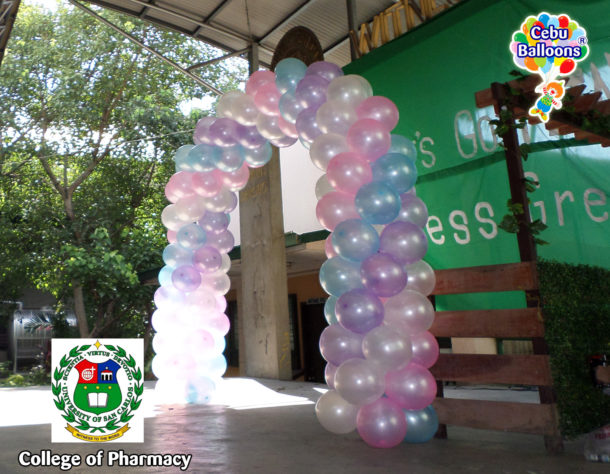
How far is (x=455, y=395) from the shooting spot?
671 centimetres

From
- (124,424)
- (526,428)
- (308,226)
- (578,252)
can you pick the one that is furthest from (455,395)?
(308,226)

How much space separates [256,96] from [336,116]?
1.48 meters

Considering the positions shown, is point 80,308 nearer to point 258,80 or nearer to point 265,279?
point 265,279

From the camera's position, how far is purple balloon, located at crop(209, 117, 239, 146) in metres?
6.15

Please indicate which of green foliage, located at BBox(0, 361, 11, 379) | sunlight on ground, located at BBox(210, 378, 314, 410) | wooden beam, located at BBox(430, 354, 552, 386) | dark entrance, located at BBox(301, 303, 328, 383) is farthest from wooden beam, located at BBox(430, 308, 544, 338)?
green foliage, located at BBox(0, 361, 11, 379)

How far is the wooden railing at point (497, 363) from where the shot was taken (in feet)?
11.9

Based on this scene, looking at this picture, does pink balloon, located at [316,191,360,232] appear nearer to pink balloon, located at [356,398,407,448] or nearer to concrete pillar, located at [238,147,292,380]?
pink balloon, located at [356,398,407,448]

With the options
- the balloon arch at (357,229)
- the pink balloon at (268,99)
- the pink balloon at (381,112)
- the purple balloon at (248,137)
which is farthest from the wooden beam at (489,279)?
the purple balloon at (248,137)

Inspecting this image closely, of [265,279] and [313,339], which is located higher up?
→ [265,279]

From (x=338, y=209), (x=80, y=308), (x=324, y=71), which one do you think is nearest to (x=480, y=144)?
(x=324, y=71)

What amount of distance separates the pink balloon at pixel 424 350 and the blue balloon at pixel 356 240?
29.8 inches

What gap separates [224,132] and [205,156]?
1.18 feet

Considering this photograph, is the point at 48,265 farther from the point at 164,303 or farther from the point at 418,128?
the point at 418,128

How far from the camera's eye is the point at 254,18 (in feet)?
33.8
